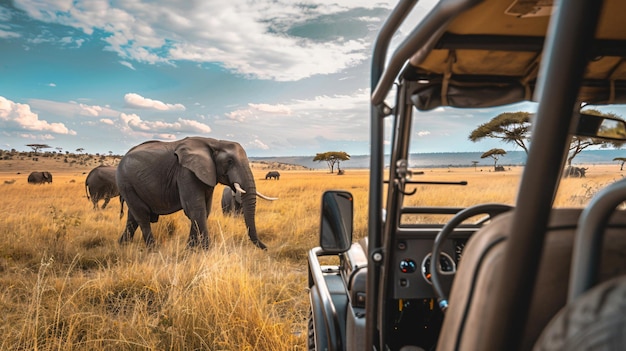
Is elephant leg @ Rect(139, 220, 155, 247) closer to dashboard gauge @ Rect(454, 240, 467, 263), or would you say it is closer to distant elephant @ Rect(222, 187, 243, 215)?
distant elephant @ Rect(222, 187, 243, 215)

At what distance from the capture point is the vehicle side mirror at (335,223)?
2.27 metres

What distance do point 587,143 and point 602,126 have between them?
0.16 m

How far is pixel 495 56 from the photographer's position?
1787 mm

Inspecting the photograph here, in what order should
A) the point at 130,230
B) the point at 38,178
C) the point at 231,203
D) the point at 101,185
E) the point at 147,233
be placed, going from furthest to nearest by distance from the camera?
the point at 38,178
the point at 101,185
the point at 231,203
the point at 130,230
the point at 147,233

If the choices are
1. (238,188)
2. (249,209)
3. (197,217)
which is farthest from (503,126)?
(197,217)

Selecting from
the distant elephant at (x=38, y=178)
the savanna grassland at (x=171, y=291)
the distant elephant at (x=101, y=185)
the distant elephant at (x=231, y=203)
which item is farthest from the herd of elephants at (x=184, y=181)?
the distant elephant at (x=38, y=178)

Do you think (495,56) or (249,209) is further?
(249,209)

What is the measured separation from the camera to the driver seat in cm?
97

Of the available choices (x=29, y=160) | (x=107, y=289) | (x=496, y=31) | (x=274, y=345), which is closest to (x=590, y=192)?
(x=496, y=31)

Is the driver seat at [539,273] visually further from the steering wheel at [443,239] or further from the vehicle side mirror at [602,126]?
the vehicle side mirror at [602,126]

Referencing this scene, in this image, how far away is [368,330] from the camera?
1.77 meters

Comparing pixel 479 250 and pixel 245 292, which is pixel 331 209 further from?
pixel 245 292

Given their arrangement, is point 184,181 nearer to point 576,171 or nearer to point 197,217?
point 197,217

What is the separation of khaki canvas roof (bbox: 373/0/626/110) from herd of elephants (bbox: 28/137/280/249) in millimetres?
7531
